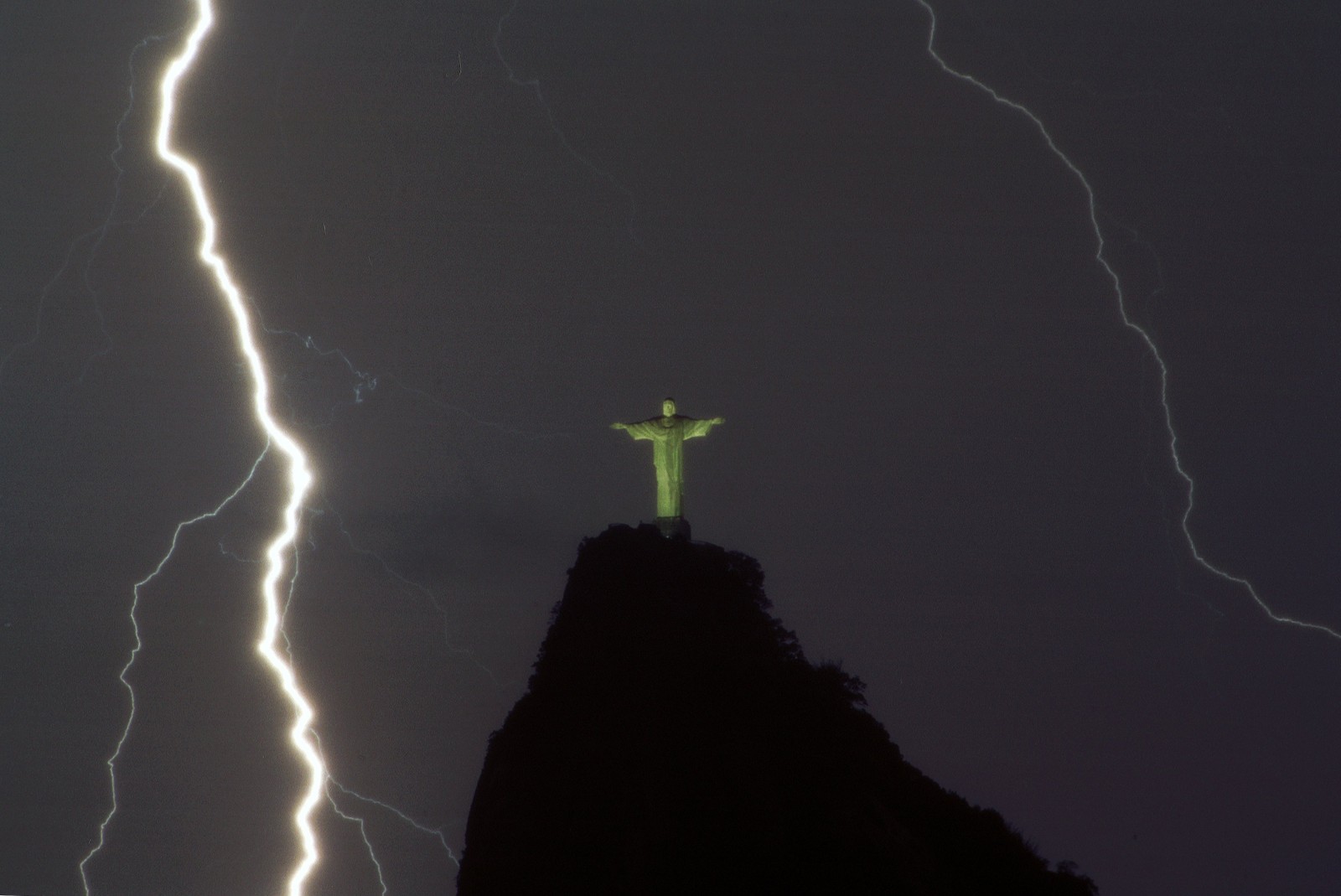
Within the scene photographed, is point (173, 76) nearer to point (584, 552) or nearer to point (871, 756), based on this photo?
point (584, 552)

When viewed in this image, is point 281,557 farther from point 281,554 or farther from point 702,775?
point 702,775

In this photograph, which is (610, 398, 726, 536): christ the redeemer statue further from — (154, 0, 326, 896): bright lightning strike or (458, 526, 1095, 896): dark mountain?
(154, 0, 326, 896): bright lightning strike

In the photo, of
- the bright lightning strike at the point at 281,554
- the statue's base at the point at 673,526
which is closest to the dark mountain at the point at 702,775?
the statue's base at the point at 673,526

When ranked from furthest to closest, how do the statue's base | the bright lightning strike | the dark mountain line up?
the bright lightning strike < the statue's base < the dark mountain

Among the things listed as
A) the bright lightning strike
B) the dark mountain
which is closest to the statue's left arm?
the dark mountain

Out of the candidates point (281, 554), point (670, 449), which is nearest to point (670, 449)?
point (670, 449)

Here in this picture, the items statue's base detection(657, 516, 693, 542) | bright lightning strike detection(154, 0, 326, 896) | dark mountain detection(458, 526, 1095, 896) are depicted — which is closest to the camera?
dark mountain detection(458, 526, 1095, 896)

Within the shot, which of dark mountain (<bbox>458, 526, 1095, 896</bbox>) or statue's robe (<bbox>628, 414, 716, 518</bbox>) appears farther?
statue's robe (<bbox>628, 414, 716, 518</bbox>)

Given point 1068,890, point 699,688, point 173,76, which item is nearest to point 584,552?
point 699,688
